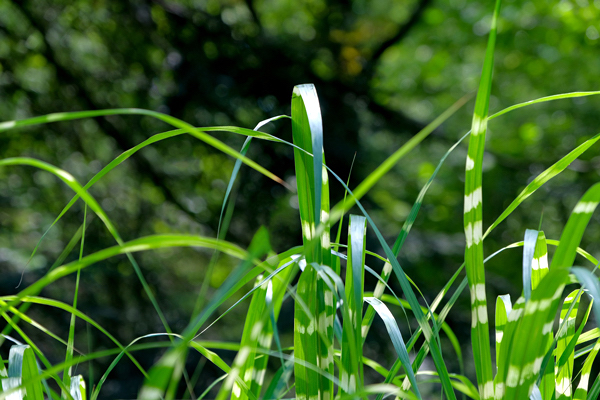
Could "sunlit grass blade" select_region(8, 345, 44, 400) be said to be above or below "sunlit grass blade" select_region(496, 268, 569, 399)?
below

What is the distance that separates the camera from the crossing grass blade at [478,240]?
9.3 inches

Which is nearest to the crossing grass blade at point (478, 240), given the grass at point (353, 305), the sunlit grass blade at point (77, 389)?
the grass at point (353, 305)

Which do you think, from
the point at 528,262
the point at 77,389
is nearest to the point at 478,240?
the point at 528,262

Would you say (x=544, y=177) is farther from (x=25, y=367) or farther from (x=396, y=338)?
(x=25, y=367)

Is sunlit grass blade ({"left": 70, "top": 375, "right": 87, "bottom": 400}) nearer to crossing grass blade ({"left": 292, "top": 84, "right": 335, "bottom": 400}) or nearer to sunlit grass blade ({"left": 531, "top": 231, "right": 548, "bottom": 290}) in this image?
crossing grass blade ({"left": 292, "top": 84, "right": 335, "bottom": 400})

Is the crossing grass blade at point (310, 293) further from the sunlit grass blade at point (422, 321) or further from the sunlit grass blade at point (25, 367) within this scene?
the sunlit grass blade at point (25, 367)

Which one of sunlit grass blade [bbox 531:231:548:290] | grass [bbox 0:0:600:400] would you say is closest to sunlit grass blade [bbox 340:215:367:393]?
grass [bbox 0:0:600:400]

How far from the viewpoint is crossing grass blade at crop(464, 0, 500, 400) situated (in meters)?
0.24

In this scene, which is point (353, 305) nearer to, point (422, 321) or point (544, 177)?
point (422, 321)

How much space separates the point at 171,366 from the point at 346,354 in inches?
5.3

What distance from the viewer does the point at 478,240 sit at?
25cm

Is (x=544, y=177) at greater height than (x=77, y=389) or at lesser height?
greater

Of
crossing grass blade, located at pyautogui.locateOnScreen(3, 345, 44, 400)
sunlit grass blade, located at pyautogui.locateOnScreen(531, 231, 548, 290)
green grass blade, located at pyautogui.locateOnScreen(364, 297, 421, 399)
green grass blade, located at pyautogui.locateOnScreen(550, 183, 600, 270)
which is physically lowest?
crossing grass blade, located at pyautogui.locateOnScreen(3, 345, 44, 400)

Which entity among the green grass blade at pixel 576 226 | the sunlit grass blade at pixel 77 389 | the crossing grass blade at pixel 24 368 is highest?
the green grass blade at pixel 576 226
